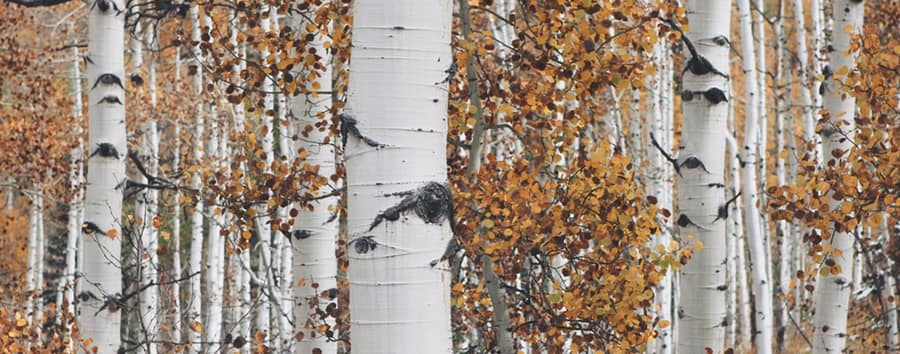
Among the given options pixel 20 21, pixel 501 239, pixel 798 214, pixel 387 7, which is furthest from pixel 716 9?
pixel 20 21

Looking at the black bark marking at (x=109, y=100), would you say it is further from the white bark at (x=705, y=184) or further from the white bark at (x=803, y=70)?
the white bark at (x=803, y=70)

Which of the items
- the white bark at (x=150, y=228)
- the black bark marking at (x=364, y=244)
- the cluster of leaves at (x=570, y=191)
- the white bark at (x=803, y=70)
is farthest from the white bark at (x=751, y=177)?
the black bark marking at (x=364, y=244)

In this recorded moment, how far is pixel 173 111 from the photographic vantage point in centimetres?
1542

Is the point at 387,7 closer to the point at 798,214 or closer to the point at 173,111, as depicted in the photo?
the point at 798,214

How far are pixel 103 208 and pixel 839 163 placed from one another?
12.7 feet

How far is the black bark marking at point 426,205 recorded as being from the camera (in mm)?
2273

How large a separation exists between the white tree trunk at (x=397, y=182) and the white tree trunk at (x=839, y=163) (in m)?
3.65

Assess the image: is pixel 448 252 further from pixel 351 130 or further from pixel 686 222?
pixel 686 222

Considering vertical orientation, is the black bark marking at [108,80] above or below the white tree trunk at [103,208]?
above

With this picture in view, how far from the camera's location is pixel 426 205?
7.55 ft

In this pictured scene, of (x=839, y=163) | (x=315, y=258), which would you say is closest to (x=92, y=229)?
(x=315, y=258)

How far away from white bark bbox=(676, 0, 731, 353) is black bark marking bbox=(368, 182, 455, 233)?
2606 millimetres

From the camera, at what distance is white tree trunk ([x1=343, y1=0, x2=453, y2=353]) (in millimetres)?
2258

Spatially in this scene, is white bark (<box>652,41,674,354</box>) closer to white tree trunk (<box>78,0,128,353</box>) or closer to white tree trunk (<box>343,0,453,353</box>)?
white tree trunk (<box>78,0,128,353</box>)
